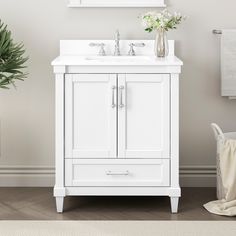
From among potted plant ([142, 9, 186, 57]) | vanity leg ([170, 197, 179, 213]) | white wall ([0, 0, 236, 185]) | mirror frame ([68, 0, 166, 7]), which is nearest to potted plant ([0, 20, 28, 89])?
white wall ([0, 0, 236, 185])

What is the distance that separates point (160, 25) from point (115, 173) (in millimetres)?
945

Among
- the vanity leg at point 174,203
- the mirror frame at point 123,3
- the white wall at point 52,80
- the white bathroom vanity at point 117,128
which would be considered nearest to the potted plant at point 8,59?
the white wall at point 52,80

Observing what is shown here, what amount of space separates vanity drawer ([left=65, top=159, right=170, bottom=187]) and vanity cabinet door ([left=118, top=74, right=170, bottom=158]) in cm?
6

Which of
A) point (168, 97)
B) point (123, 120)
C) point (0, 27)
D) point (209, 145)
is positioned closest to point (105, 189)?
point (123, 120)

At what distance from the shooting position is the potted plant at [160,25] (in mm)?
3781

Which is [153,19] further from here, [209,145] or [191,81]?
[209,145]

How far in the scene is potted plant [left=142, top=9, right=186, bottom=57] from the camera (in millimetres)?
3781

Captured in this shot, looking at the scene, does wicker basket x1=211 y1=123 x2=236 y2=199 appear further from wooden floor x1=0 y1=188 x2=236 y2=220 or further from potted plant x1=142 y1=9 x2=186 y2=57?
potted plant x1=142 y1=9 x2=186 y2=57

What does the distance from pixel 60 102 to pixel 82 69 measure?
8.7 inches

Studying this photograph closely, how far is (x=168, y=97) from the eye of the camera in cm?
347

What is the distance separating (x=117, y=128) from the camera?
351 centimetres

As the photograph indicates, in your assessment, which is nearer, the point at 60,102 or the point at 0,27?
the point at 60,102

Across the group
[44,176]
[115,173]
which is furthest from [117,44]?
[44,176]

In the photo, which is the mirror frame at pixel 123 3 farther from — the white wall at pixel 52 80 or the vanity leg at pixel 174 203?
the vanity leg at pixel 174 203
